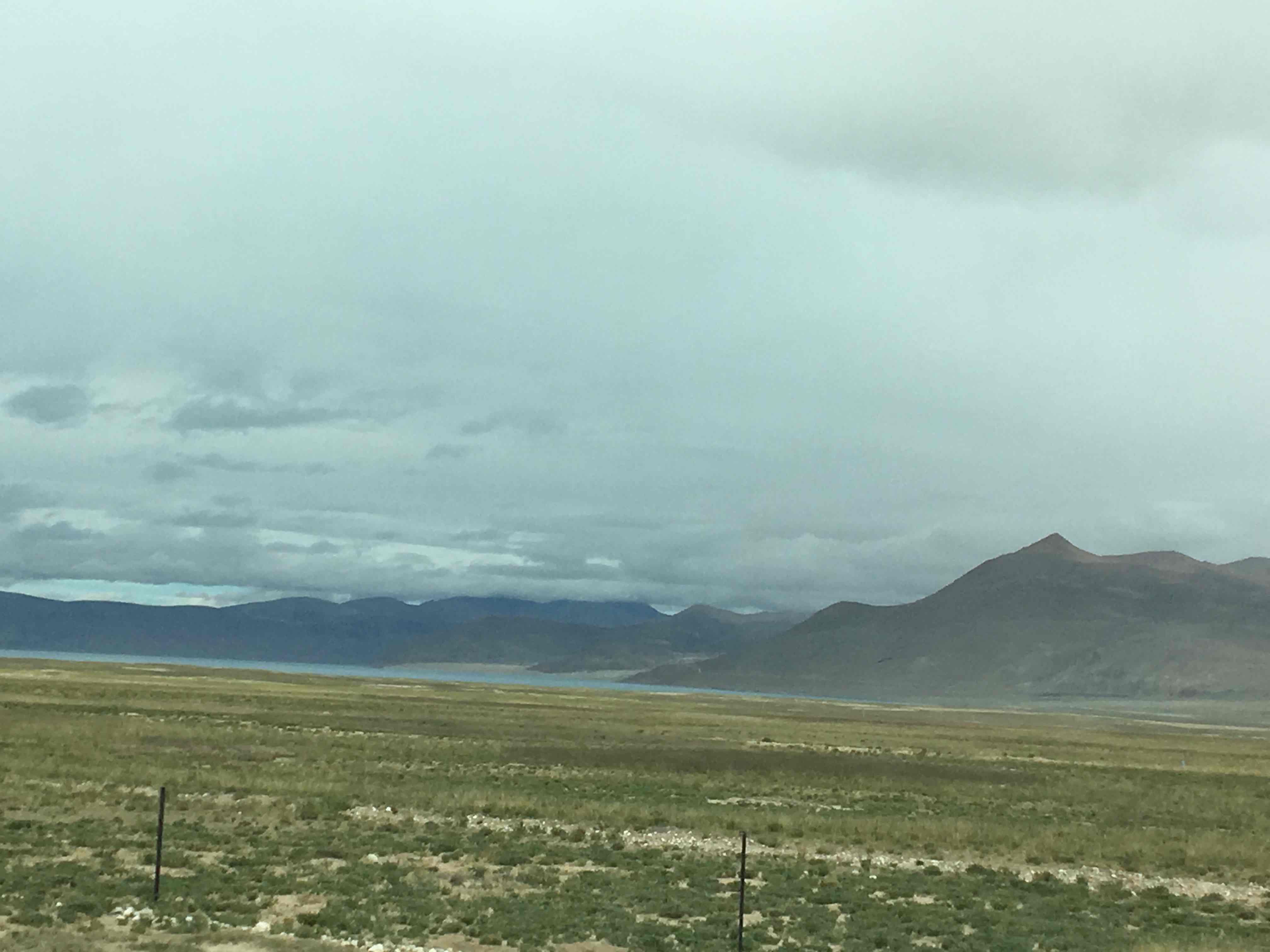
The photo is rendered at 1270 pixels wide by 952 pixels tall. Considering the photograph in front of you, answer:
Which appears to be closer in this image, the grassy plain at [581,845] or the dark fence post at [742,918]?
the dark fence post at [742,918]

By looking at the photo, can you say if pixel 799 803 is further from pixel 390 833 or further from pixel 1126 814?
pixel 390 833

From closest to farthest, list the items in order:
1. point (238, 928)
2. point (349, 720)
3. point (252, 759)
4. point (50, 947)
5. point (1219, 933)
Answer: point (50, 947) → point (238, 928) → point (1219, 933) → point (252, 759) → point (349, 720)

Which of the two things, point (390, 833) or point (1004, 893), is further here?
point (390, 833)

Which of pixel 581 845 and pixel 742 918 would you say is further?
pixel 581 845

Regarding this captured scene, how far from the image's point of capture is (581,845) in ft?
109

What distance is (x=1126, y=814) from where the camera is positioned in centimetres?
4750

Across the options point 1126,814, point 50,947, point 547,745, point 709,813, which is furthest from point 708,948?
point 547,745

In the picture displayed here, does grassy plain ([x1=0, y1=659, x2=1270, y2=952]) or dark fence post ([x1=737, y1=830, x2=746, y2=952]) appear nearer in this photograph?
dark fence post ([x1=737, y1=830, x2=746, y2=952])

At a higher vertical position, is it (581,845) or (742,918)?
(742,918)

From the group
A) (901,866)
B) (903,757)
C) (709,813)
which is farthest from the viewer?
(903,757)

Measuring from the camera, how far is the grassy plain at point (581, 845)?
77.2 feet

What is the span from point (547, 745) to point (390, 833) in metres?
34.0

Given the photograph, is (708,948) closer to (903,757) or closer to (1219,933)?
(1219,933)

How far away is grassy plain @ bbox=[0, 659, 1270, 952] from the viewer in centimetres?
2352
